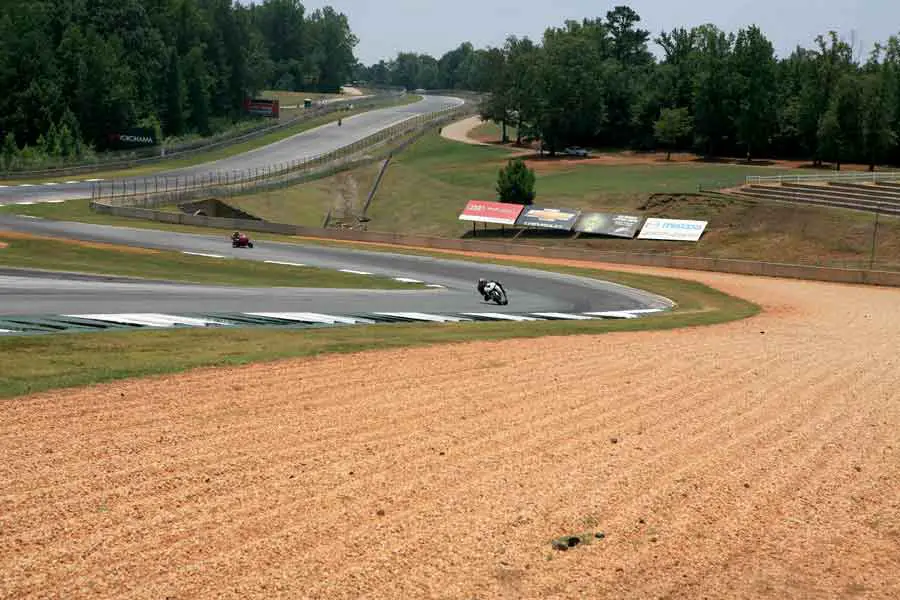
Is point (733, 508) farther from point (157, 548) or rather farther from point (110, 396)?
point (110, 396)

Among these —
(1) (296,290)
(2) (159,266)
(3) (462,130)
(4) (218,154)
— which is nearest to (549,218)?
(2) (159,266)

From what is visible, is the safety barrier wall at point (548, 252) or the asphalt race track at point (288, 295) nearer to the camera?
the asphalt race track at point (288, 295)

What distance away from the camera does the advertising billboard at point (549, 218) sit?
7806 cm

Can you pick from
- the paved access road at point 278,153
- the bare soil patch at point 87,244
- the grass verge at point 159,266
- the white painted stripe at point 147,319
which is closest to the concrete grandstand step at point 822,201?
the grass verge at point 159,266

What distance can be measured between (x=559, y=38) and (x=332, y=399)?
12253 cm

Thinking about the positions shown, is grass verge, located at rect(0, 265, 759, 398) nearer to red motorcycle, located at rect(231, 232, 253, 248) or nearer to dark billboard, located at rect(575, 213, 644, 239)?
red motorcycle, located at rect(231, 232, 253, 248)

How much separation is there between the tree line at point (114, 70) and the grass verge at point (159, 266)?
224ft

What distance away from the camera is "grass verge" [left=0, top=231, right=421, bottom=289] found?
4488 centimetres

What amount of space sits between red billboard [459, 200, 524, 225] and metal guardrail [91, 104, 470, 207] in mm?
22378

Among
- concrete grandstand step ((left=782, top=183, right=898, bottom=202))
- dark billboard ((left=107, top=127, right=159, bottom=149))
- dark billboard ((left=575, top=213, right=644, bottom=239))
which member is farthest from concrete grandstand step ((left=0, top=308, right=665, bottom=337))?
dark billboard ((left=107, top=127, right=159, bottom=149))

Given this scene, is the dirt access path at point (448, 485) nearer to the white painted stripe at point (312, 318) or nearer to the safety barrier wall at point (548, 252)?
the white painted stripe at point (312, 318)

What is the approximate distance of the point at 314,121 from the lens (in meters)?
166

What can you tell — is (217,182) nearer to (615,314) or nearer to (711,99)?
(711,99)

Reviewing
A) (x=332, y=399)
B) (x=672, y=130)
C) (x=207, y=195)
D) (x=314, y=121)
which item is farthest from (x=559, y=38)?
(x=332, y=399)
